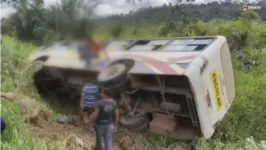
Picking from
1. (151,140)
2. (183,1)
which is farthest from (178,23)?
(151,140)

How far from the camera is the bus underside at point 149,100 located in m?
2.91

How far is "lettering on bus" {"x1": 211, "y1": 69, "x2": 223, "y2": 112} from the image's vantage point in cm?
333

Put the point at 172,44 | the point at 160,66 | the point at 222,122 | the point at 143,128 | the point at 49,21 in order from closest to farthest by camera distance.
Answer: the point at 49,21
the point at 160,66
the point at 172,44
the point at 143,128
the point at 222,122

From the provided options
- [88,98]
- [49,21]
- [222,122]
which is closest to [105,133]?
[88,98]

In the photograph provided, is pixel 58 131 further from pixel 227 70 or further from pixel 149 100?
pixel 227 70

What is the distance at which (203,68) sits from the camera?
3148mm

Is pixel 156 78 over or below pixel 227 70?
over

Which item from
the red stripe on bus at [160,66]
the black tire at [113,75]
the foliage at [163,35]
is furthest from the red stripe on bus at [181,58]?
the black tire at [113,75]

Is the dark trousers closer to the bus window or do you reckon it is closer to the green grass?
the green grass

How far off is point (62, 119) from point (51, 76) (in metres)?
0.50

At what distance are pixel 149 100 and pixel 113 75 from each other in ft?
3.05

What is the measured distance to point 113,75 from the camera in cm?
262

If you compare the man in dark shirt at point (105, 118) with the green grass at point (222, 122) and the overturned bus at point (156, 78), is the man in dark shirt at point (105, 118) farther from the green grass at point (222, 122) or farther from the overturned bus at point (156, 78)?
the green grass at point (222, 122)

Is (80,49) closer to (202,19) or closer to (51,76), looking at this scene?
(51,76)
